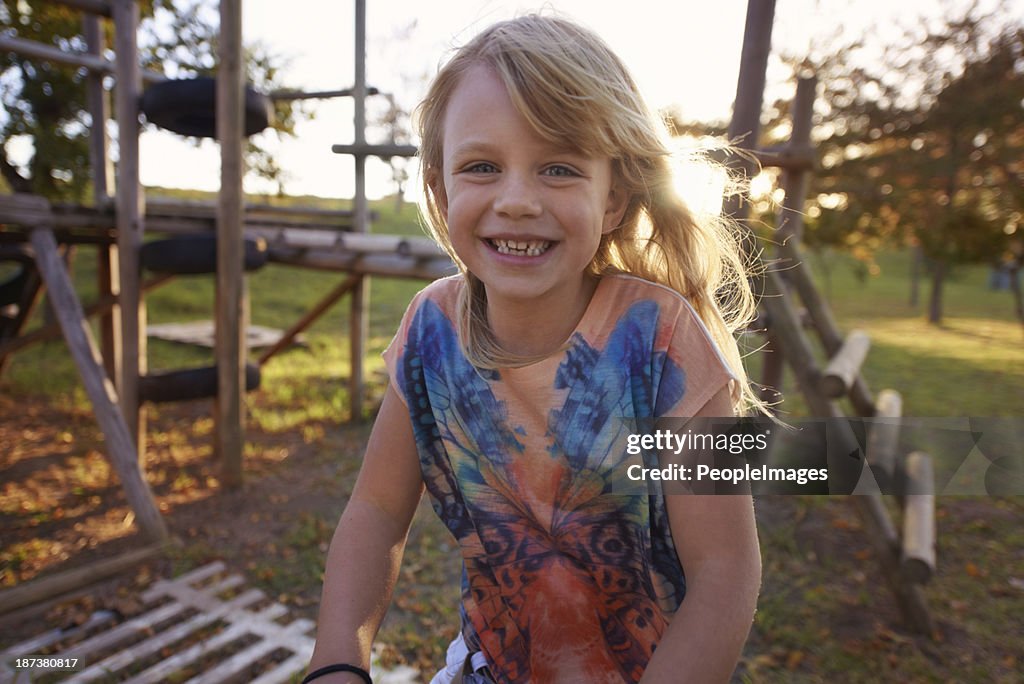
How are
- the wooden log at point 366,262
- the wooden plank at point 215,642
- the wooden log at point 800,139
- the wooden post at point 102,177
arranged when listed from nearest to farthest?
1. the wooden plank at point 215,642
2. the wooden log at point 800,139
3. the wooden log at point 366,262
4. the wooden post at point 102,177

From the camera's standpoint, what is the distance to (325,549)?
3.63 m

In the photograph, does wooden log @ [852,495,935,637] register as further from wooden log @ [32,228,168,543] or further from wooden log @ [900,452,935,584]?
wooden log @ [32,228,168,543]

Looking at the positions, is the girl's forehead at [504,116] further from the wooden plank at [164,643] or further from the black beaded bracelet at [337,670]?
the wooden plank at [164,643]

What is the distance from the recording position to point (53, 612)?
296 cm

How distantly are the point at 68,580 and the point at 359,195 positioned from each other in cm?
345

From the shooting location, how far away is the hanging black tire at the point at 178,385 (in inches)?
164

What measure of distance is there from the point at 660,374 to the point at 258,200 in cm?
1025

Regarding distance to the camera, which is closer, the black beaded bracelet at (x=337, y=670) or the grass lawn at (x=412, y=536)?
the black beaded bracelet at (x=337, y=670)

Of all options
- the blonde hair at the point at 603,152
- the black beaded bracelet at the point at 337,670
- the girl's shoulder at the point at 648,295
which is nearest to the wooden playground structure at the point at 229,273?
the blonde hair at the point at 603,152

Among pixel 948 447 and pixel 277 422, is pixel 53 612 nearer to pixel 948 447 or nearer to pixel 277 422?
pixel 277 422

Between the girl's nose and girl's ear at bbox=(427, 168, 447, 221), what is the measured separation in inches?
11.6

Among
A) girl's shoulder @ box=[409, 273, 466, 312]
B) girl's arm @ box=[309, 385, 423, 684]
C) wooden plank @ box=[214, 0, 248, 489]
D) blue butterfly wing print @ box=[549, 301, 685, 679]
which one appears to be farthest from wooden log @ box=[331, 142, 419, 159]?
blue butterfly wing print @ box=[549, 301, 685, 679]

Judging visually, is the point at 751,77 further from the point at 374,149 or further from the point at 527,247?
the point at 374,149

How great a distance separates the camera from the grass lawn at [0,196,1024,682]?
2.90 meters
